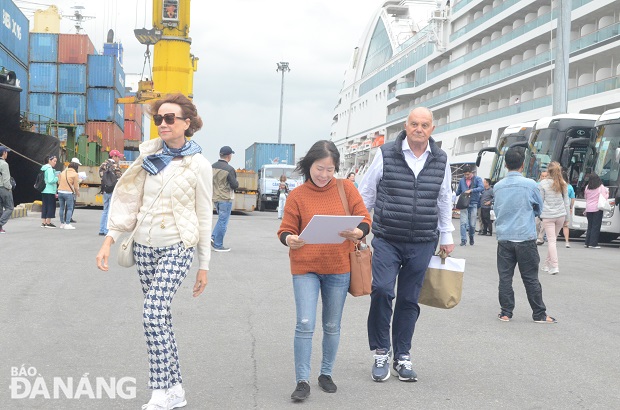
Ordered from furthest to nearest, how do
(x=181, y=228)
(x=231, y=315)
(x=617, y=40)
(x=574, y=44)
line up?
(x=574, y=44) < (x=617, y=40) < (x=231, y=315) < (x=181, y=228)

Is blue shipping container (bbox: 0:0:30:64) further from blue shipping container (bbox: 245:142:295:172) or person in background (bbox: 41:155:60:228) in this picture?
blue shipping container (bbox: 245:142:295:172)

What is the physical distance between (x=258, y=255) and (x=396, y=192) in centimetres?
911

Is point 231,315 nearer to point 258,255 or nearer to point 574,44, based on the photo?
point 258,255

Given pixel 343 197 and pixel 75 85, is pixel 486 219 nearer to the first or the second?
pixel 343 197

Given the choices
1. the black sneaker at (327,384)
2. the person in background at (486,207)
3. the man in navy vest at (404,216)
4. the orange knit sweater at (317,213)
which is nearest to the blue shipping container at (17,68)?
the person in background at (486,207)

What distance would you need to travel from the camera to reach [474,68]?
56.0 meters

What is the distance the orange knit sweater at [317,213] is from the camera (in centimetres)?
517

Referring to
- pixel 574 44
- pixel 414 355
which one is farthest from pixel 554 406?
pixel 574 44

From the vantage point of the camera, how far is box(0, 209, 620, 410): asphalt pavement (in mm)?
5281

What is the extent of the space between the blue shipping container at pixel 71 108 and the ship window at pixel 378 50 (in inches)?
1411

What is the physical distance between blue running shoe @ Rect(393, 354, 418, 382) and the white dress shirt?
0.85 meters

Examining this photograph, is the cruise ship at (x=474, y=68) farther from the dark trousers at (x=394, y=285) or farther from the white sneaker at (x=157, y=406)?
the white sneaker at (x=157, y=406)

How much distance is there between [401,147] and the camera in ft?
19.1

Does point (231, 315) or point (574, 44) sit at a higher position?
point (574, 44)
